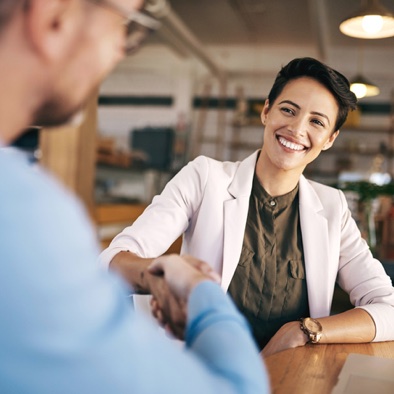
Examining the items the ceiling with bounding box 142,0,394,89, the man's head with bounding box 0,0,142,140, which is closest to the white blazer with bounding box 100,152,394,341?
the man's head with bounding box 0,0,142,140

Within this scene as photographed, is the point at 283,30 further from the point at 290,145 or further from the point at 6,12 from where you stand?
the point at 6,12

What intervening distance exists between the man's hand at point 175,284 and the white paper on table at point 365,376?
351mm

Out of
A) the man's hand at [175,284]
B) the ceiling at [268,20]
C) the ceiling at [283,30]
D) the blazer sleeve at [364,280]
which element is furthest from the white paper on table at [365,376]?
the ceiling at [268,20]

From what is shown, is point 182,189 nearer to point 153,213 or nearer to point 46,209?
point 153,213

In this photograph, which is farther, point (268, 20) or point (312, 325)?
point (268, 20)

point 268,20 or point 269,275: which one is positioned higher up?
point 268,20

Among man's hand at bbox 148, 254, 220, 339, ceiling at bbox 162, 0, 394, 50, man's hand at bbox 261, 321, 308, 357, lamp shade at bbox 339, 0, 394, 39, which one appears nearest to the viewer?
man's hand at bbox 148, 254, 220, 339

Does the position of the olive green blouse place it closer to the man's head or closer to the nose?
the nose

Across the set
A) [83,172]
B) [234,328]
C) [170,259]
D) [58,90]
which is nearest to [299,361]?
[170,259]

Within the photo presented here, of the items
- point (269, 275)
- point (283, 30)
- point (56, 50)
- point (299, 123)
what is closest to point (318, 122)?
point (299, 123)

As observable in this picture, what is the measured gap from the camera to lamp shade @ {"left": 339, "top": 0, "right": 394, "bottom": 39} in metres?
3.57

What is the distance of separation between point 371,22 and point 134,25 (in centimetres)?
336

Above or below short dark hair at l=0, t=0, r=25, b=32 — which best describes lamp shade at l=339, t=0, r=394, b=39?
above

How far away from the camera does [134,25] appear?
66cm
